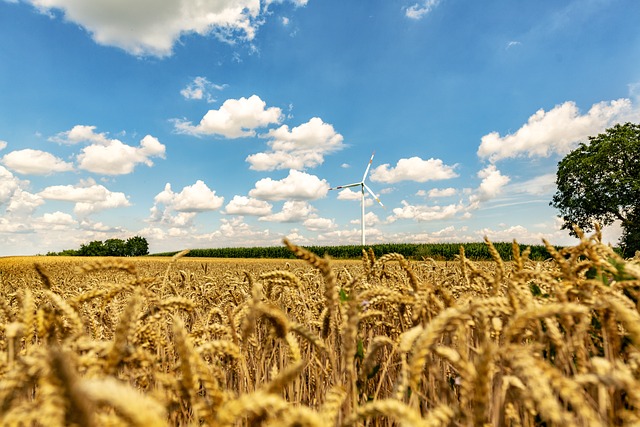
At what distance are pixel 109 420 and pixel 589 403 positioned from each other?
77.4 inches

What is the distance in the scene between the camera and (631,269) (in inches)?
65.5

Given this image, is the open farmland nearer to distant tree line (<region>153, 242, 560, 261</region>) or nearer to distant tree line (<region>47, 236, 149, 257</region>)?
distant tree line (<region>153, 242, 560, 261</region>)

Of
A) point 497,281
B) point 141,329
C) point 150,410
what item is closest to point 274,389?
point 150,410

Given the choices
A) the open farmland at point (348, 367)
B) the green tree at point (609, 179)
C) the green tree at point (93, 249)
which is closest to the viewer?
Result: the open farmland at point (348, 367)

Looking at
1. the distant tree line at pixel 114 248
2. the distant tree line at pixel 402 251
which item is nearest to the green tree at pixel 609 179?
the distant tree line at pixel 402 251

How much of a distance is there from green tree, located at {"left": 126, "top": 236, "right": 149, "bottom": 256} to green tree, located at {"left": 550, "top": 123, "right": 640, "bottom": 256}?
87.8 meters

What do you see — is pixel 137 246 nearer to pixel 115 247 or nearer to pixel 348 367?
pixel 115 247

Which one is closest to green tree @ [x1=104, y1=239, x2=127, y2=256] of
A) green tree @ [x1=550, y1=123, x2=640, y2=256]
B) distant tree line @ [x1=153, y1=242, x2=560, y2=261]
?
distant tree line @ [x1=153, y1=242, x2=560, y2=261]

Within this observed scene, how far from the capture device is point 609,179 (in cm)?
5300

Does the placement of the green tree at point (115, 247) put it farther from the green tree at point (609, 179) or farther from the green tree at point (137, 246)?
the green tree at point (609, 179)

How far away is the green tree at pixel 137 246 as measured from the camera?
100 m

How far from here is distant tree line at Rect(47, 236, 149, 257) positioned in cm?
9144

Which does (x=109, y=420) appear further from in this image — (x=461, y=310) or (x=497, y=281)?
(x=497, y=281)

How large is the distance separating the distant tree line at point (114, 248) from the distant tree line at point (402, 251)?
1383cm
